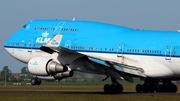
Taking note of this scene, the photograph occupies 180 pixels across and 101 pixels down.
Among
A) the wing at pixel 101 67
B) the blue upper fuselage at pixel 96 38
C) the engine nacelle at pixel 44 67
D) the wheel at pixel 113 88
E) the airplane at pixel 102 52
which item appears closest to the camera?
the engine nacelle at pixel 44 67

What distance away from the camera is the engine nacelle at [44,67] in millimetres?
43969

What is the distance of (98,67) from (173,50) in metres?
6.14

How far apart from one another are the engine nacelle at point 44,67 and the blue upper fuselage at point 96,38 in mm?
5119

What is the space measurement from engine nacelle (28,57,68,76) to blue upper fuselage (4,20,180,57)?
5.12 m

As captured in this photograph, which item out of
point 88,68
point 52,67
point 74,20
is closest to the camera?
point 52,67

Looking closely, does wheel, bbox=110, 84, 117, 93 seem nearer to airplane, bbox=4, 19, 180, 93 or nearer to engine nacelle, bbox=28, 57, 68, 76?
airplane, bbox=4, 19, 180, 93

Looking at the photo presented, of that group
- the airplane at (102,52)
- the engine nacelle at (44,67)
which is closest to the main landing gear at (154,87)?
the airplane at (102,52)

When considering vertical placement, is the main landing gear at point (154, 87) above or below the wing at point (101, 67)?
below

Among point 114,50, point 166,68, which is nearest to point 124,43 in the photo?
point 114,50

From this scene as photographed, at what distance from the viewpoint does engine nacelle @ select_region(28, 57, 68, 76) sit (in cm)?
4397

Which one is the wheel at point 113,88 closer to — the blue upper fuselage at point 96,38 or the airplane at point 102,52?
the airplane at point 102,52

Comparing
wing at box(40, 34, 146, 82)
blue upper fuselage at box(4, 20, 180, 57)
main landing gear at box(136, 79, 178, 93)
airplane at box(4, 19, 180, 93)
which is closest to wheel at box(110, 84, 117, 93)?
airplane at box(4, 19, 180, 93)

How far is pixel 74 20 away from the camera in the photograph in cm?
5191

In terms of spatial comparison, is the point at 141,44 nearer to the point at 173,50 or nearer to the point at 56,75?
the point at 173,50
